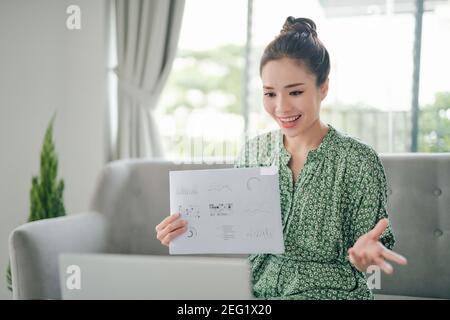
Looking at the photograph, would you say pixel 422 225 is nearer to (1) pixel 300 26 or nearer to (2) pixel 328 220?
(2) pixel 328 220

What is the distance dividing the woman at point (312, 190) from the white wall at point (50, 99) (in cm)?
163

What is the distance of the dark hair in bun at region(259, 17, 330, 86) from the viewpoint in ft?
4.61

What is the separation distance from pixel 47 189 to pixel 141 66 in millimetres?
855

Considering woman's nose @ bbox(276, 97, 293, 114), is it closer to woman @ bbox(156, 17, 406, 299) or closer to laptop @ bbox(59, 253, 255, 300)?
woman @ bbox(156, 17, 406, 299)

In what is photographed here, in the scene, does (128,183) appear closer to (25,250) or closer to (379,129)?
(25,250)

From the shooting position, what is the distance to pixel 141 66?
9.25 feet

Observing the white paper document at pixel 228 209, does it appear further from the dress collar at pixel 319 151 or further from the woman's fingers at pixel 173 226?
the dress collar at pixel 319 151

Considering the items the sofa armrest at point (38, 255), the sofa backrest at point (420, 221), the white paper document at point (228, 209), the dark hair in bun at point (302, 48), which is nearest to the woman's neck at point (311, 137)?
the dark hair in bun at point (302, 48)

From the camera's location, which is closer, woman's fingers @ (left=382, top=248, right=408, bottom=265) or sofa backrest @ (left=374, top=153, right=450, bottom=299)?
woman's fingers @ (left=382, top=248, right=408, bottom=265)

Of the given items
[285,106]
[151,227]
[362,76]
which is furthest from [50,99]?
[285,106]

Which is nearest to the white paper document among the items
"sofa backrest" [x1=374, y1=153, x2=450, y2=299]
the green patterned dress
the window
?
the green patterned dress

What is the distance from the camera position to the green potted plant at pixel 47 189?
278 cm

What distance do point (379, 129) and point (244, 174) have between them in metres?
1.88

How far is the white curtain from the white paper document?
5.22 feet
